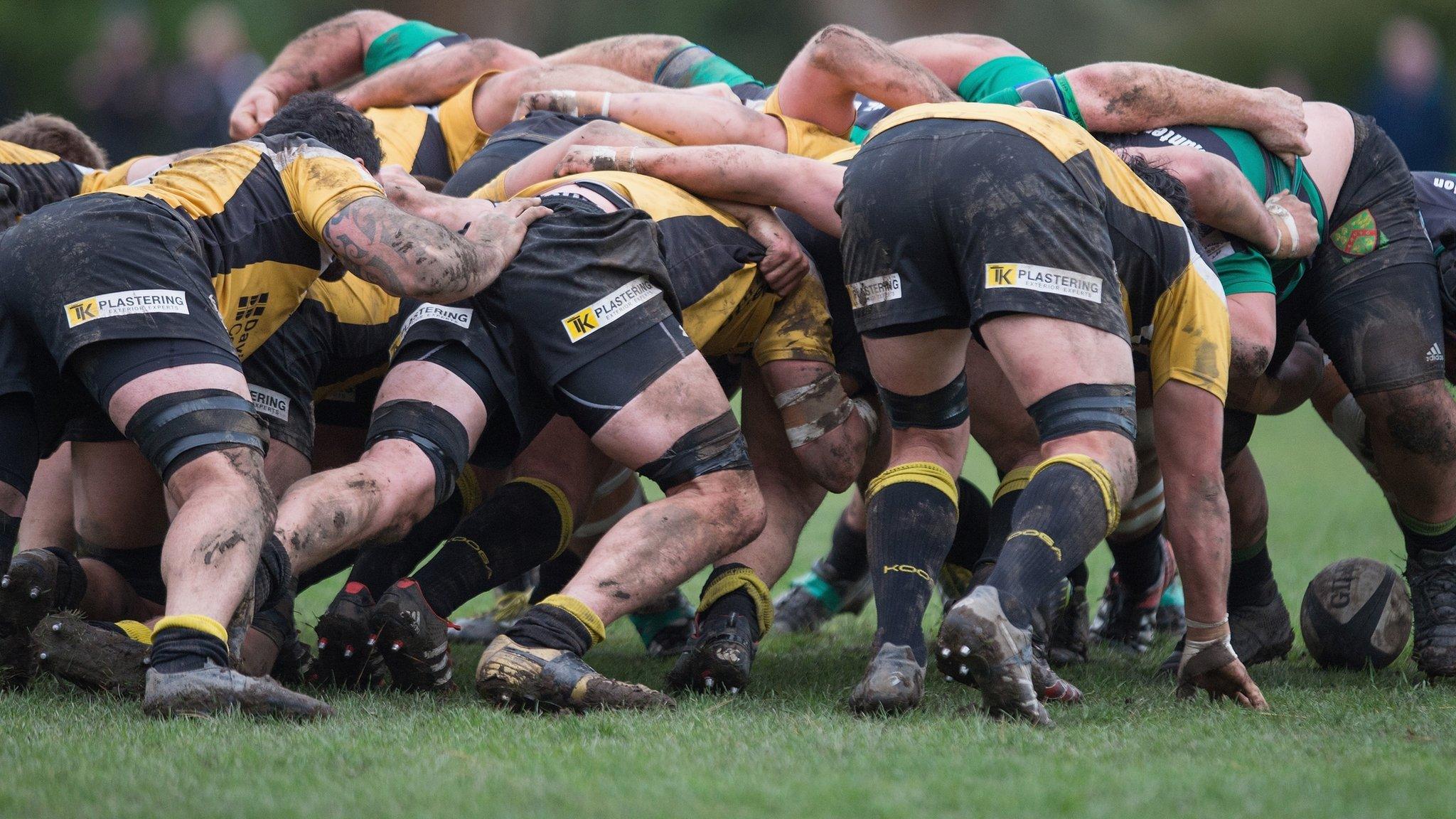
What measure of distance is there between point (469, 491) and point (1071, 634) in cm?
198

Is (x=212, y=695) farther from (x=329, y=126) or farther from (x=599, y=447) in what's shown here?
(x=329, y=126)

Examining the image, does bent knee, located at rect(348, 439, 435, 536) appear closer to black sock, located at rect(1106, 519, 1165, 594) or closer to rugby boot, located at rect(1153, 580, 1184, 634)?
black sock, located at rect(1106, 519, 1165, 594)

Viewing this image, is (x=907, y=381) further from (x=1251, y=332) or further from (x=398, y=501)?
(x=398, y=501)

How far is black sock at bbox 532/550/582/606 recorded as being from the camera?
5.08m

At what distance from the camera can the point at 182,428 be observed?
3.45 metres

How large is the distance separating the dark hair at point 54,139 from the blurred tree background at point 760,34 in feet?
27.8

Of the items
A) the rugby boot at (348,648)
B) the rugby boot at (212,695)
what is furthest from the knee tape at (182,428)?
the rugby boot at (348,648)

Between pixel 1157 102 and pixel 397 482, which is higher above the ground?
pixel 1157 102

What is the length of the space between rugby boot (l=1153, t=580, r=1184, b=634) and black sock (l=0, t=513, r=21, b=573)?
151 inches

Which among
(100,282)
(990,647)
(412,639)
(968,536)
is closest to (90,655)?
(412,639)

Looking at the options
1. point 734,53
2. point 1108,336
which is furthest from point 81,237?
point 734,53

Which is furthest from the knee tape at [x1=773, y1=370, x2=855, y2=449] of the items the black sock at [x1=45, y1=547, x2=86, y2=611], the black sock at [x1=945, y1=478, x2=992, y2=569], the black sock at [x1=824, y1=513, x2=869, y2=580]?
the black sock at [x1=45, y1=547, x2=86, y2=611]

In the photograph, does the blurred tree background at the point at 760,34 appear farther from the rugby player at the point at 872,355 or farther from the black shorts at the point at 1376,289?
the black shorts at the point at 1376,289

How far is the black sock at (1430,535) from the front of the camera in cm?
455
